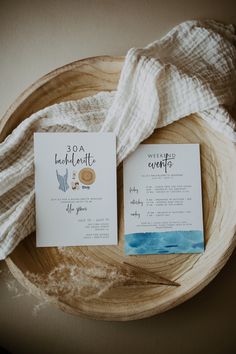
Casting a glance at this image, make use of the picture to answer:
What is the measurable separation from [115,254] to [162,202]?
0.42ft

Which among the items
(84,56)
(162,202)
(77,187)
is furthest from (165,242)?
(84,56)

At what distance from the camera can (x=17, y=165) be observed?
2.06 ft

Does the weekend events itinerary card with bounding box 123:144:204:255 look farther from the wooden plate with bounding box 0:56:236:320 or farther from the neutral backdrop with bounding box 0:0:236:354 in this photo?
the neutral backdrop with bounding box 0:0:236:354

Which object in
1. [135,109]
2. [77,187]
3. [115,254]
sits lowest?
[115,254]

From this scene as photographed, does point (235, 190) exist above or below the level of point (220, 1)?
below

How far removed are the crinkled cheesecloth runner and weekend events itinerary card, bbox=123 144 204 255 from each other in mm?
43

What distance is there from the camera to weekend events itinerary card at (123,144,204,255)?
66 centimetres

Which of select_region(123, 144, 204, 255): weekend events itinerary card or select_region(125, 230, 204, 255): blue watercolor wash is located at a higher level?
select_region(123, 144, 204, 255): weekend events itinerary card

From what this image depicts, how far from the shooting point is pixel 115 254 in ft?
2.15

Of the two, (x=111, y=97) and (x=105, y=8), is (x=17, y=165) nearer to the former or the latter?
(x=111, y=97)

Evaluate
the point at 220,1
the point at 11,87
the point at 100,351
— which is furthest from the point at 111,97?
the point at 100,351

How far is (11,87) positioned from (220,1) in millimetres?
476

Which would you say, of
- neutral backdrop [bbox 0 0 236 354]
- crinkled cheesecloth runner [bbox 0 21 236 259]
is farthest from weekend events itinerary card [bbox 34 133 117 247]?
neutral backdrop [bbox 0 0 236 354]

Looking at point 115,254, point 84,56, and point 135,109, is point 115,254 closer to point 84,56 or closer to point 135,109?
point 135,109
